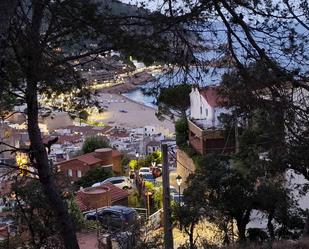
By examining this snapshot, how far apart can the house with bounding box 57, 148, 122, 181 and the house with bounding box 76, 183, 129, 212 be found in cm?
563

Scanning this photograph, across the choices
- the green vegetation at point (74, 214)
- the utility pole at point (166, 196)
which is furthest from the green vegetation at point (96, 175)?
the utility pole at point (166, 196)

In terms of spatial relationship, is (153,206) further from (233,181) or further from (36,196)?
(36,196)

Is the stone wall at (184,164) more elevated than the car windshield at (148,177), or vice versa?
the stone wall at (184,164)

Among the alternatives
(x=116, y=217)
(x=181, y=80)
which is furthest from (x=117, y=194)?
(x=181, y=80)

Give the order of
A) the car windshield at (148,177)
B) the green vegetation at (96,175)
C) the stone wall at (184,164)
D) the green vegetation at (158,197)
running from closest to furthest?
the green vegetation at (158,197) < the stone wall at (184,164) < the car windshield at (148,177) < the green vegetation at (96,175)

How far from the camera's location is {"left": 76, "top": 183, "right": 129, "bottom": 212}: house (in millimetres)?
13425

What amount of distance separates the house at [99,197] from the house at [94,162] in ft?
18.5

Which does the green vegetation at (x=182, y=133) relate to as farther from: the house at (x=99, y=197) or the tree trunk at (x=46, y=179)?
the tree trunk at (x=46, y=179)

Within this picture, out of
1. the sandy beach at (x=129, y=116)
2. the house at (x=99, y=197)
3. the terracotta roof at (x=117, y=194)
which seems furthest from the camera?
the sandy beach at (x=129, y=116)

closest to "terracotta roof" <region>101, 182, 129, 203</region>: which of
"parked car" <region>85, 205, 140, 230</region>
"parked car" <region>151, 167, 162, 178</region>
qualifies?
"parked car" <region>151, 167, 162, 178</region>

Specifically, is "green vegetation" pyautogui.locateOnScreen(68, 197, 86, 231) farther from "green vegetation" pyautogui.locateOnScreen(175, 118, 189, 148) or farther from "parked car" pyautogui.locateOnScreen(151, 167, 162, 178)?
"parked car" pyautogui.locateOnScreen(151, 167, 162, 178)

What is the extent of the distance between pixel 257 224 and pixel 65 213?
7803mm

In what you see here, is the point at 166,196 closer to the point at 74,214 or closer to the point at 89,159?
the point at 74,214

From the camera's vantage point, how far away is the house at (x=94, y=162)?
23.2m
